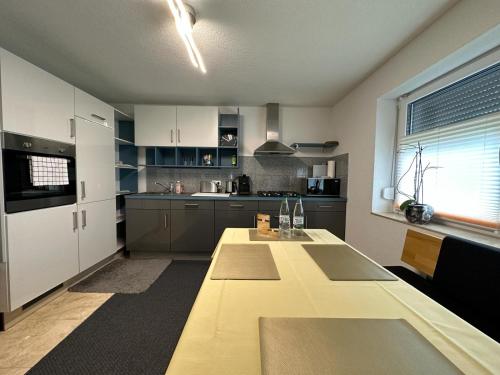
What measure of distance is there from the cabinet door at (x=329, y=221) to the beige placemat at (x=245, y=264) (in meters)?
1.80

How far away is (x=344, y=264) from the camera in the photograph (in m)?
0.98

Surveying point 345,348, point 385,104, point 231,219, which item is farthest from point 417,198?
point 231,219

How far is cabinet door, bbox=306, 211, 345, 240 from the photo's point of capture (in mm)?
2816

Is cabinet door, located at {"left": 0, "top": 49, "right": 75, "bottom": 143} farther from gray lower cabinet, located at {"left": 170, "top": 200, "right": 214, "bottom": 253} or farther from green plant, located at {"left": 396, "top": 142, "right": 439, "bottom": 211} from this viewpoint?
green plant, located at {"left": 396, "top": 142, "right": 439, "bottom": 211}

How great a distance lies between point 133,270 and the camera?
2.49 metres

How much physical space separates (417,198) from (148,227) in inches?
120

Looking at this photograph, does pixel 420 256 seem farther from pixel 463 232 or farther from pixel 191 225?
pixel 191 225

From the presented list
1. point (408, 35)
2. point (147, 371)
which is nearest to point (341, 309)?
point (147, 371)

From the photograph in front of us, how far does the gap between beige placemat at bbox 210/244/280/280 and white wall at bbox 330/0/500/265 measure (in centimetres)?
145

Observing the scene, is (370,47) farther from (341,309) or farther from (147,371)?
(147,371)

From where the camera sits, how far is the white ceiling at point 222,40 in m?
1.40

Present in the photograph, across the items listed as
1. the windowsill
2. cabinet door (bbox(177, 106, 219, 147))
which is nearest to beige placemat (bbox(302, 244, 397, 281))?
the windowsill

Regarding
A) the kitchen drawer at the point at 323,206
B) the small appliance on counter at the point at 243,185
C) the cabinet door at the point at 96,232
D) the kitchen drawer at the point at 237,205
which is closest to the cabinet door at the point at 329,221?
the kitchen drawer at the point at 323,206

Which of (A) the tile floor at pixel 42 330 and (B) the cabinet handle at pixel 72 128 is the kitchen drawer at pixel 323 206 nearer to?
(A) the tile floor at pixel 42 330
